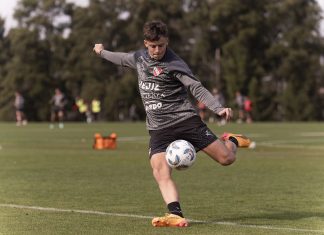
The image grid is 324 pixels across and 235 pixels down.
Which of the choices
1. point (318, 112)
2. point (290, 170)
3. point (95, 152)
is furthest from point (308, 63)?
point (290, 170)

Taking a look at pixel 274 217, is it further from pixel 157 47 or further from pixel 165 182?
pixel 157 47

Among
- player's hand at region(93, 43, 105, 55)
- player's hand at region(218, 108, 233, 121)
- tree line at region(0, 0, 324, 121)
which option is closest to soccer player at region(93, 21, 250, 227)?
player's hand at region(218, 108, 233, 121)

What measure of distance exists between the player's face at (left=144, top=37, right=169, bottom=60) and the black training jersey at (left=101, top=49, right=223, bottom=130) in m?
0.13

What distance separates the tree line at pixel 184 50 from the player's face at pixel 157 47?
216 feet

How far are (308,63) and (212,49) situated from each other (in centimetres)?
1090

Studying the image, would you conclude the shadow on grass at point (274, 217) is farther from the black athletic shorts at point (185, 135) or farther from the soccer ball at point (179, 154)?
the black athletic shorts at point (185, 135)

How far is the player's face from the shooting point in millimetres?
9172

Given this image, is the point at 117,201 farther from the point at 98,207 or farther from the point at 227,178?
the point at 227,178

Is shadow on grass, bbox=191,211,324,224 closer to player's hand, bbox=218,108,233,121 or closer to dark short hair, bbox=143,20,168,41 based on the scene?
player's hand, bbox=218,108,233,121

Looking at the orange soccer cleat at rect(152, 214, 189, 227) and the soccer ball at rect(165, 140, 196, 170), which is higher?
the soccer ball at rect(165, 140, 196, 170)

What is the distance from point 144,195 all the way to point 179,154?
11.1 ft

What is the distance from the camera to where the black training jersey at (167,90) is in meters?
9.24

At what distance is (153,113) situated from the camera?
951 centimetres

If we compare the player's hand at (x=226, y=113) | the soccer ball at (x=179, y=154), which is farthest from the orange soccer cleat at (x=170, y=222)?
the player's hand at (x=226, y=113)
